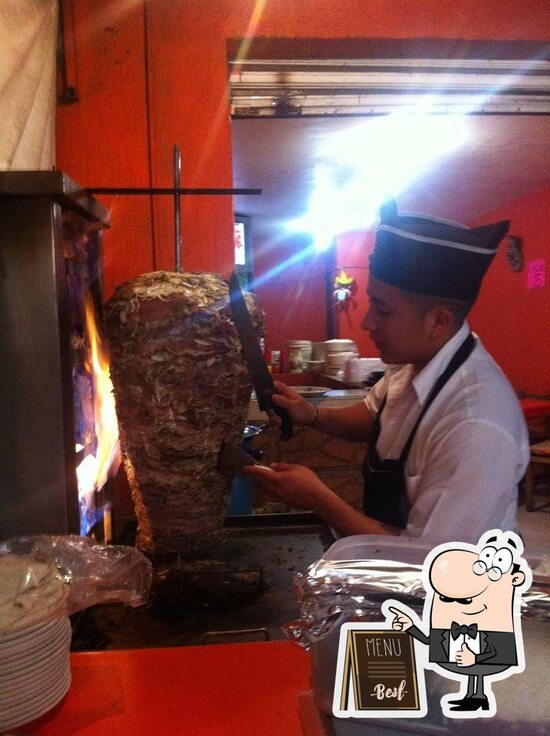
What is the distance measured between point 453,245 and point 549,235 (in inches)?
217

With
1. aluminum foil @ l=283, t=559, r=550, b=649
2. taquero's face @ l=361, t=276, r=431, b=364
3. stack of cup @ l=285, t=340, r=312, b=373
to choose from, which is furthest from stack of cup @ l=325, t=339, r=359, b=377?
aluminum foil @ l=283, t=559, r=550, b=649

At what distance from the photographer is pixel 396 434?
1.85 m

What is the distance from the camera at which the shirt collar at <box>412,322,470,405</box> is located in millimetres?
1675

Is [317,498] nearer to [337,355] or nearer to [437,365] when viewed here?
[437,365]

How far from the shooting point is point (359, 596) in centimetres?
77

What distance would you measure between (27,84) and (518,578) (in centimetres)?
196

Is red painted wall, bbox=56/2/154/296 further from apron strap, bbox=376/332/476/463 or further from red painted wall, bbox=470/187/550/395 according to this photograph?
red painted wall, bbox=470/187/550/395

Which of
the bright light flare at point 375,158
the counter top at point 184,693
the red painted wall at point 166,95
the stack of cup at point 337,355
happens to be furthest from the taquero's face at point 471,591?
the stack of cup at point 337,355

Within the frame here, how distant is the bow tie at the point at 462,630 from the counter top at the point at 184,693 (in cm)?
45

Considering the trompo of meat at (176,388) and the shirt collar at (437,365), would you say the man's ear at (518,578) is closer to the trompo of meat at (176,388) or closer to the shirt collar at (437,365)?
the shirt collar at (437,365)

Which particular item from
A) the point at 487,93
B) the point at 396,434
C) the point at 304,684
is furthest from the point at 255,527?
the point at 487,93

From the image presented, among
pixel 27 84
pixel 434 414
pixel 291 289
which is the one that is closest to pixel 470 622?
pixel 434 414

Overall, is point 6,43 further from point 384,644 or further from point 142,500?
point 384,644

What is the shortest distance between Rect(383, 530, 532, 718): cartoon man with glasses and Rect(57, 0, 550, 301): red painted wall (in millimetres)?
1947
